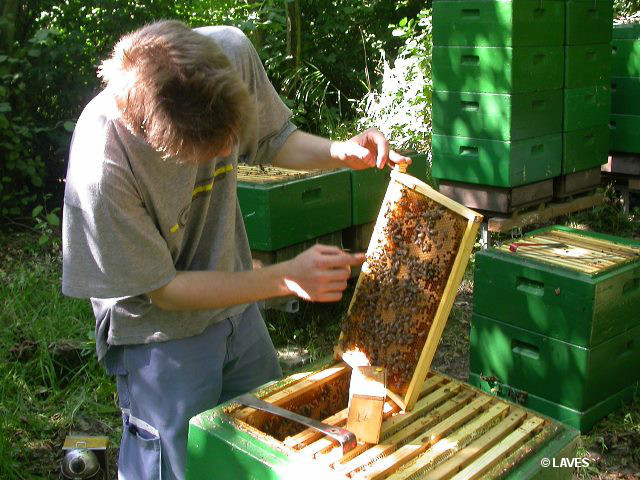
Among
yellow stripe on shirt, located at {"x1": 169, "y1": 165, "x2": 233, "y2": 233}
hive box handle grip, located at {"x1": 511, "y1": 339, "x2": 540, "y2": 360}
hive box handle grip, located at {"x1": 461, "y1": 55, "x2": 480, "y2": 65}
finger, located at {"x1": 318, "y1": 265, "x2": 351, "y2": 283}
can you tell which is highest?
hive box handle grip, located at {"x1": 461, "y1": 55, "x2": 480, "y2": 65}

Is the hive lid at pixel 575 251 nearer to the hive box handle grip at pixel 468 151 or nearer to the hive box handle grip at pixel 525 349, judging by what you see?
the hive box handle grip at pixel 525 349

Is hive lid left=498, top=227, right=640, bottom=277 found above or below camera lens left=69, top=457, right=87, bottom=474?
above

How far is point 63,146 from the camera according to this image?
552 centimetres

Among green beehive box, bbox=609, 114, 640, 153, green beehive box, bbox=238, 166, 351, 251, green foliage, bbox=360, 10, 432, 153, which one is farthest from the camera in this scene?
green foliage, bbox=360, 10, 432, 153

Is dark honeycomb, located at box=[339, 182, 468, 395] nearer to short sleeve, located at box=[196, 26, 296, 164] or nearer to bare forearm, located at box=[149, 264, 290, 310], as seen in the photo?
bare forearm, located at box=[149, 264, 290, 310]

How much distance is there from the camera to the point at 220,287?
1859 mm

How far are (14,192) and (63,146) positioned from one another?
47cm

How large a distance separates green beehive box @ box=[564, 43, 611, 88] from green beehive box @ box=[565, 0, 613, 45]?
0.15 ft

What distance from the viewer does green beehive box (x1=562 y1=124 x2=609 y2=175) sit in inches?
201

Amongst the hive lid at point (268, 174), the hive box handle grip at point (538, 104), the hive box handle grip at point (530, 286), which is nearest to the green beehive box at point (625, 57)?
the hive box handle grip at point (538, 104)

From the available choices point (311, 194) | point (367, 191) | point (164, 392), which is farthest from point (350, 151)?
point (367, 191)

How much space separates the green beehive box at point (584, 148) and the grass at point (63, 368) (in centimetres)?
110

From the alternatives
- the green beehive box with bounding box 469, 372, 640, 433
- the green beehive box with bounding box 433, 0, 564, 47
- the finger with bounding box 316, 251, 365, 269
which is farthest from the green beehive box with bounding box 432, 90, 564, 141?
the finger with bounding box 316, 251, 365, 269

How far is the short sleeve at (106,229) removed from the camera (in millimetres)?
1758
